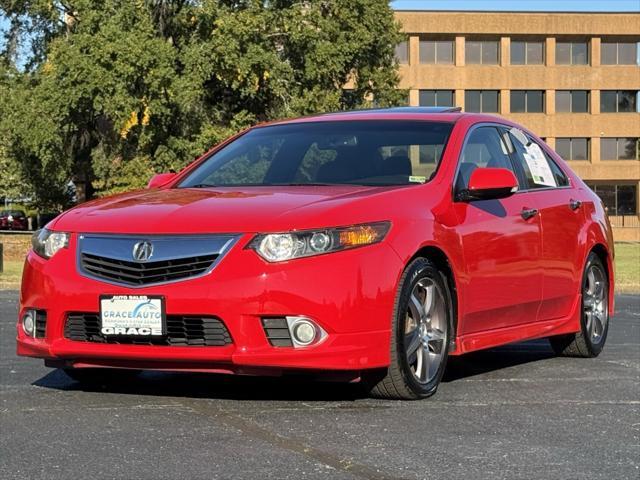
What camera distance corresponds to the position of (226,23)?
119 ft

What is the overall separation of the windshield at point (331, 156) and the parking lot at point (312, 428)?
1.22 metres

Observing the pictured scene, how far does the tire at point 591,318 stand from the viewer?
8.58 metres

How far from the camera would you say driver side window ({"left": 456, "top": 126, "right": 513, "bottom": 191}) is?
7.07m

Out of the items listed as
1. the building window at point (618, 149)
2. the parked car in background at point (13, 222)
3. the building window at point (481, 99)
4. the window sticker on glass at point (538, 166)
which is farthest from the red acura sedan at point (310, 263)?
the parked car in background at point (13, 222)

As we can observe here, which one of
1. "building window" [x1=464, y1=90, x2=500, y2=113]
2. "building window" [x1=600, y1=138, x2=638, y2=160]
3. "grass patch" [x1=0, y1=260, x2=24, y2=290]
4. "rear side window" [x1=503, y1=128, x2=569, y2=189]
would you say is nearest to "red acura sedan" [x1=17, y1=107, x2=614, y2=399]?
"rear side window" [x1=503, y1=128, x2=569, y2=189]

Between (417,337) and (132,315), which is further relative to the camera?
(417,337)

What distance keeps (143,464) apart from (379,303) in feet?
5.59

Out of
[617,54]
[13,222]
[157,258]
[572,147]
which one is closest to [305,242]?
[157,258]

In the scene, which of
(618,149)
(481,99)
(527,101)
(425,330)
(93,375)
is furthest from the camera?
(618,149)

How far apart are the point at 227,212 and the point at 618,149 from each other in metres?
72.5

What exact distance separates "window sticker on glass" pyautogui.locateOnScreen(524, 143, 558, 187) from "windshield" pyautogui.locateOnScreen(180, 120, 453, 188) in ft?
3.36

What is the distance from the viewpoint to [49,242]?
20.5 feet

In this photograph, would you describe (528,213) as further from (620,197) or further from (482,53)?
(620,197)

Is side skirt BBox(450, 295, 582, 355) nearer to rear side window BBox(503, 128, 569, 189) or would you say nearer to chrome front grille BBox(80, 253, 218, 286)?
rear side window BBox(503, 128, 569, 189)
